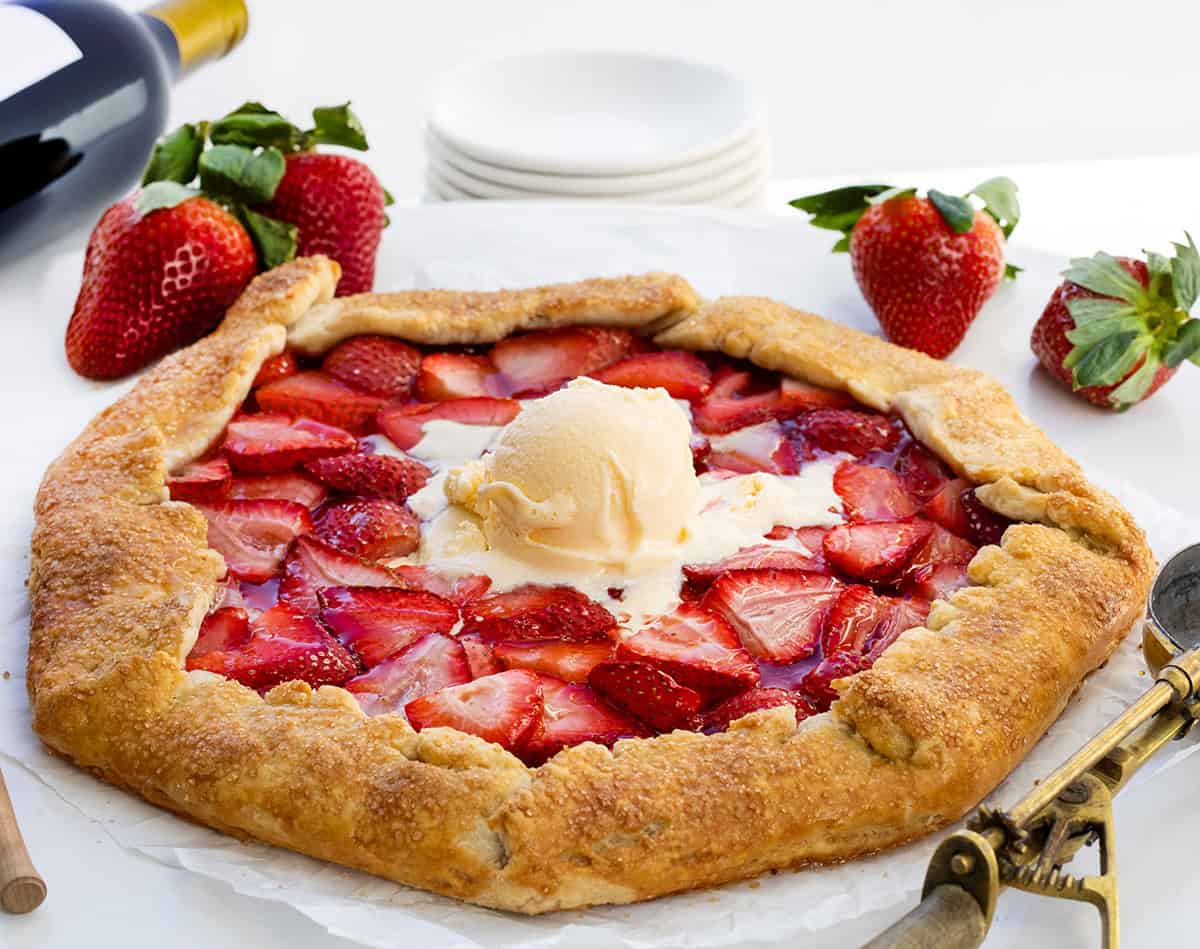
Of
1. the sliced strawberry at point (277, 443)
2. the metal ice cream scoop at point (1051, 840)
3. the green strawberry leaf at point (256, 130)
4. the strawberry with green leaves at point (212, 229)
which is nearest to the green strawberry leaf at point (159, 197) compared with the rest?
the strawberry with green leaves at point (212, 229)

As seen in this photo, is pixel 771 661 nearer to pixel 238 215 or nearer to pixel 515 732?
pixel 515 732

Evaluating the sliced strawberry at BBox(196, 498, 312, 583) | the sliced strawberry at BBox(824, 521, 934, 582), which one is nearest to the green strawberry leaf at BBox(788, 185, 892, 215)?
the sliced strawberry at BBox(824, 521, 934, 582)

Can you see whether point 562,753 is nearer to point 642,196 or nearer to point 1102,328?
point 1102,328

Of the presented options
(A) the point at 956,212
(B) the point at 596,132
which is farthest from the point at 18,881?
(B) the point at 596,132

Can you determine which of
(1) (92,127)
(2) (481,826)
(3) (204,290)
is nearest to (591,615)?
(2) (481,826)

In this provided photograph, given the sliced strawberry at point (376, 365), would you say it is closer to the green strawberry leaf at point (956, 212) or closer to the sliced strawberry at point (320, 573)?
the sliced strawberry at point (320, 573)
